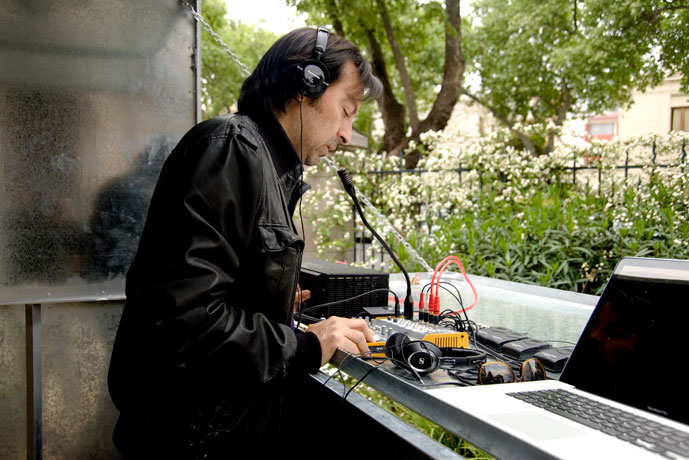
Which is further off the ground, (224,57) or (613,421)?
(224,57)

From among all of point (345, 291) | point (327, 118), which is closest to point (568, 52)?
point (345, 291)

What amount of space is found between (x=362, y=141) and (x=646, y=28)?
Result: 4017 millimetres

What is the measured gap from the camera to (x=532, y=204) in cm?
547

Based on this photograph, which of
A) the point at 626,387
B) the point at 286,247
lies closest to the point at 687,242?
the point at 626,387

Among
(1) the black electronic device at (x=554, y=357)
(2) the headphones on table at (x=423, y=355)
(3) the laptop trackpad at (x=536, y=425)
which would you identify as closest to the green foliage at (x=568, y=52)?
(1) the black electronic device at (x=554, y=357)

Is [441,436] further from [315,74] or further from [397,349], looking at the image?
[315,74]

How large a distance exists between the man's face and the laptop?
0.82 m

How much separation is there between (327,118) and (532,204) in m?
4.23

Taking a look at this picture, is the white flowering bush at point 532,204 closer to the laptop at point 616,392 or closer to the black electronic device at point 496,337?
the black electronic device at point 496,337

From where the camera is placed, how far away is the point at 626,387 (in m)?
1.13

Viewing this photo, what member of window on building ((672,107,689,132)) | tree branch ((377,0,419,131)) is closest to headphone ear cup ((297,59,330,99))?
window on building ((672,107,689,132))

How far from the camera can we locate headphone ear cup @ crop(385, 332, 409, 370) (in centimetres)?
138

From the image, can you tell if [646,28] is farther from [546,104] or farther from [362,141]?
[546,104]

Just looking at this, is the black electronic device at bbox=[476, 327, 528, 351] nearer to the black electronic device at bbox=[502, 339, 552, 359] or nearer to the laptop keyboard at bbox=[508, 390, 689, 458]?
the black electronic device at bbox=[502, 339, 552, 359]
